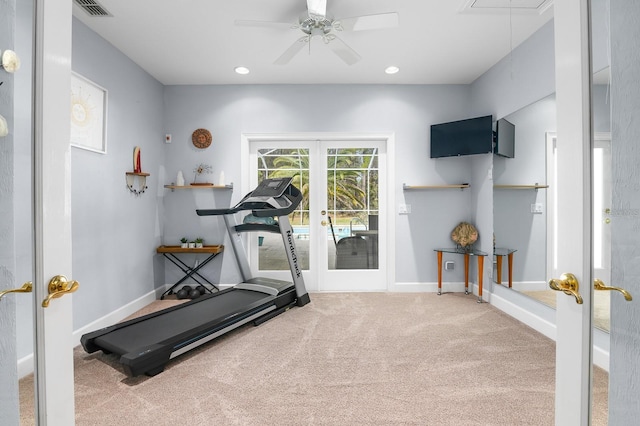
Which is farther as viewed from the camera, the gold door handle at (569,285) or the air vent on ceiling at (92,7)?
the air vent on ceiling at (92,7)

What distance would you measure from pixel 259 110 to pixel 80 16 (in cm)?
192

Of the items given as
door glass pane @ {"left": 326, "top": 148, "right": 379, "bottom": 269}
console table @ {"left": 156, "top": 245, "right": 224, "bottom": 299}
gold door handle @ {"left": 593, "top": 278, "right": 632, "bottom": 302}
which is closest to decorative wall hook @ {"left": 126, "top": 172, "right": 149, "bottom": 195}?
console table @ {"left": 156, "top": 245, "right": 224, "bottom": 299}

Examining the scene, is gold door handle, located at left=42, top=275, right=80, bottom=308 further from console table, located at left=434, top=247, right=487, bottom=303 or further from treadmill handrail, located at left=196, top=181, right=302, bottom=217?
console table, located at left=434, top=247, right=487, bottom=303

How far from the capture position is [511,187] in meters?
3.17

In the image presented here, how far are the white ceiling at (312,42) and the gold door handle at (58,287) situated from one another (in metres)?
2.40

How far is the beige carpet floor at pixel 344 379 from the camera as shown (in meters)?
1.68

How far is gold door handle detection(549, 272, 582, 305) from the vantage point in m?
0.90

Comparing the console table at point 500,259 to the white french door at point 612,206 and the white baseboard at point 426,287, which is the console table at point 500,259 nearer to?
the white baseboard at point 426,287

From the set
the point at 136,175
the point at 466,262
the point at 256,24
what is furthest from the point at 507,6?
the point at 136,175

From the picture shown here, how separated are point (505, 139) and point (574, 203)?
9.08 feet

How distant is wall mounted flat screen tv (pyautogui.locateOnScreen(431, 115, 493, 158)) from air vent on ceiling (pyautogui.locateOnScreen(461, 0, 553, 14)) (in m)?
Result: 1.11

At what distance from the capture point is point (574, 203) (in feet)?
3.04

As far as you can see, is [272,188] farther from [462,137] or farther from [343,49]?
[462,137]

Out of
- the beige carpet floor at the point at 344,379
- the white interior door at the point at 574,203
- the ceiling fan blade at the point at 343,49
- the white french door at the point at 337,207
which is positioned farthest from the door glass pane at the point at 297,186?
the white interior door at the point at 574,203
